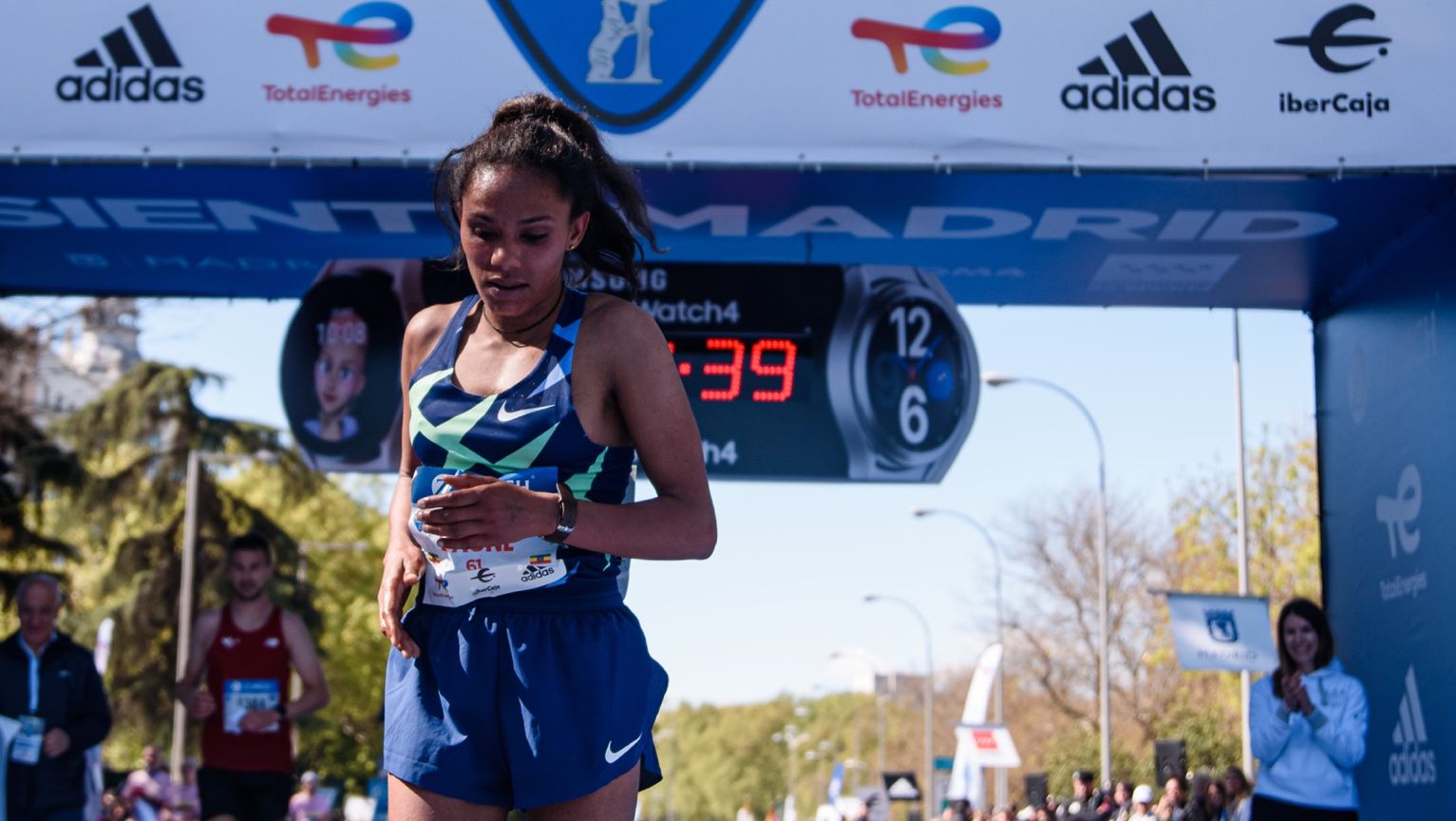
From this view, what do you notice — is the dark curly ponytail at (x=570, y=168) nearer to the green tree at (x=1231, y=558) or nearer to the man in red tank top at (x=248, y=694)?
the man in red tank top at (x=248, y=694)

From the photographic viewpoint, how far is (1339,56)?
8430mm

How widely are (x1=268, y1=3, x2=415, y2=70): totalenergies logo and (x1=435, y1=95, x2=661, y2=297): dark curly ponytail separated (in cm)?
517

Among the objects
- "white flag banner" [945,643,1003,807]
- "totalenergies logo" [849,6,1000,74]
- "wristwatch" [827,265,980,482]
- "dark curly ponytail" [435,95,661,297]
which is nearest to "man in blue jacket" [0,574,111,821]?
"wristwatch" [827,265,980,482]

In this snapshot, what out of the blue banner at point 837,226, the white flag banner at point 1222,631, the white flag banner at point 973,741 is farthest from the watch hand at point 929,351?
the white flag banner at point 973,741

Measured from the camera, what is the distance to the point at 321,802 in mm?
31266

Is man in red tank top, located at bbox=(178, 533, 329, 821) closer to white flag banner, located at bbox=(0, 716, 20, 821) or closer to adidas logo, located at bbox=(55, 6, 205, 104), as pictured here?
white flag banner, located at bbox=(0, 716, 20, 821)

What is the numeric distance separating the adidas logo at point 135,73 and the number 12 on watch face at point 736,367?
10.9 feet

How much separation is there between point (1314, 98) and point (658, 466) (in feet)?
19.9

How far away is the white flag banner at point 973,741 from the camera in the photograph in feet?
93.6

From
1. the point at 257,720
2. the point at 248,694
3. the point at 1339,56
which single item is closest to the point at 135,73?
the point at 248,694

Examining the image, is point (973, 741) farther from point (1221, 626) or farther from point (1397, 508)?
point (1397, 508)

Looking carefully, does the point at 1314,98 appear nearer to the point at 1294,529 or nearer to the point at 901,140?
the point at 901,140

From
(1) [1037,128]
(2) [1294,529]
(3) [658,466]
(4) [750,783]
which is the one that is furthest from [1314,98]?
(4) [750,783]

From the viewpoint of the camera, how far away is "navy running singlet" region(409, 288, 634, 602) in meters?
3.20
